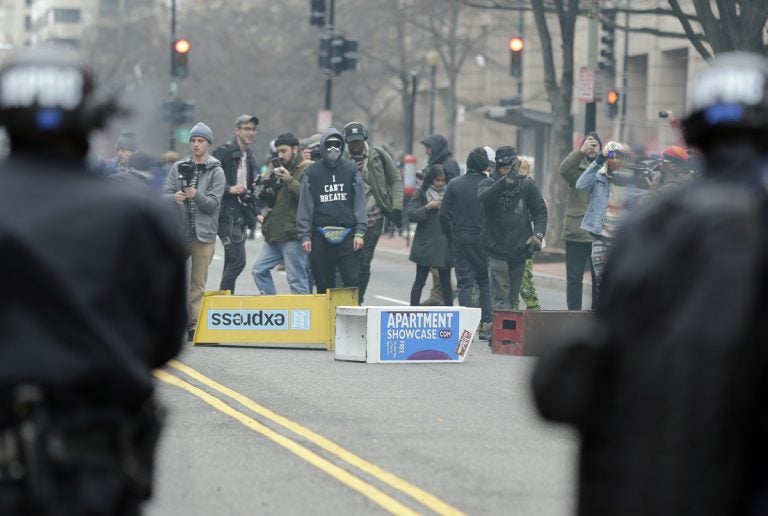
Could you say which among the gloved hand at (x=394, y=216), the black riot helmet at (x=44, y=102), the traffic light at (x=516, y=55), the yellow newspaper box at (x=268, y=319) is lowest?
the yellow newspaper box at (x=268, y=319)

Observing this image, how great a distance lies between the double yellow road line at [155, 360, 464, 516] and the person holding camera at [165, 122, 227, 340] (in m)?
2.51

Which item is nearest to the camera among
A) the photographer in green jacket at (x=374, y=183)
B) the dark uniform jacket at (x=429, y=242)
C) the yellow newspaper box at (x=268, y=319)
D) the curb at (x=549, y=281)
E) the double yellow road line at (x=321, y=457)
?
the double yellow road line at (x=321, y=457)

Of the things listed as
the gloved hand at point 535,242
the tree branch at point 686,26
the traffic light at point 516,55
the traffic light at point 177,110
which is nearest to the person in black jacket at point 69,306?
the gloved hand at point 535,242

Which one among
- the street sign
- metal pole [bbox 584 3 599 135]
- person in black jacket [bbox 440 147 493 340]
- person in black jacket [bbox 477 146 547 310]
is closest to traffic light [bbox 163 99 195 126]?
metal pole [bbox 584 3 599 135]

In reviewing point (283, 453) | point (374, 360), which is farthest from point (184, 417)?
point (374, 360)

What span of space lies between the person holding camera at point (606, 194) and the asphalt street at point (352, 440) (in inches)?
66.3

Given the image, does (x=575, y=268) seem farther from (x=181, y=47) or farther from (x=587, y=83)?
(x=181, y=47)

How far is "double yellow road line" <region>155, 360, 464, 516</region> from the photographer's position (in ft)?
26.5

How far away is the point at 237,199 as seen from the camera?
16.2 metres

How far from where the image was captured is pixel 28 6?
198000 millimetres

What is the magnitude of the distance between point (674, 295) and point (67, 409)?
1.37m

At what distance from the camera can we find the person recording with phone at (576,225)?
1680 cm

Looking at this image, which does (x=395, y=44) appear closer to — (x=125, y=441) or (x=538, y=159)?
(x=538, y=159)

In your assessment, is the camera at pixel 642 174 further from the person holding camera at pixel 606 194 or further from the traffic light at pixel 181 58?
the traffic light at pixel 181 58
